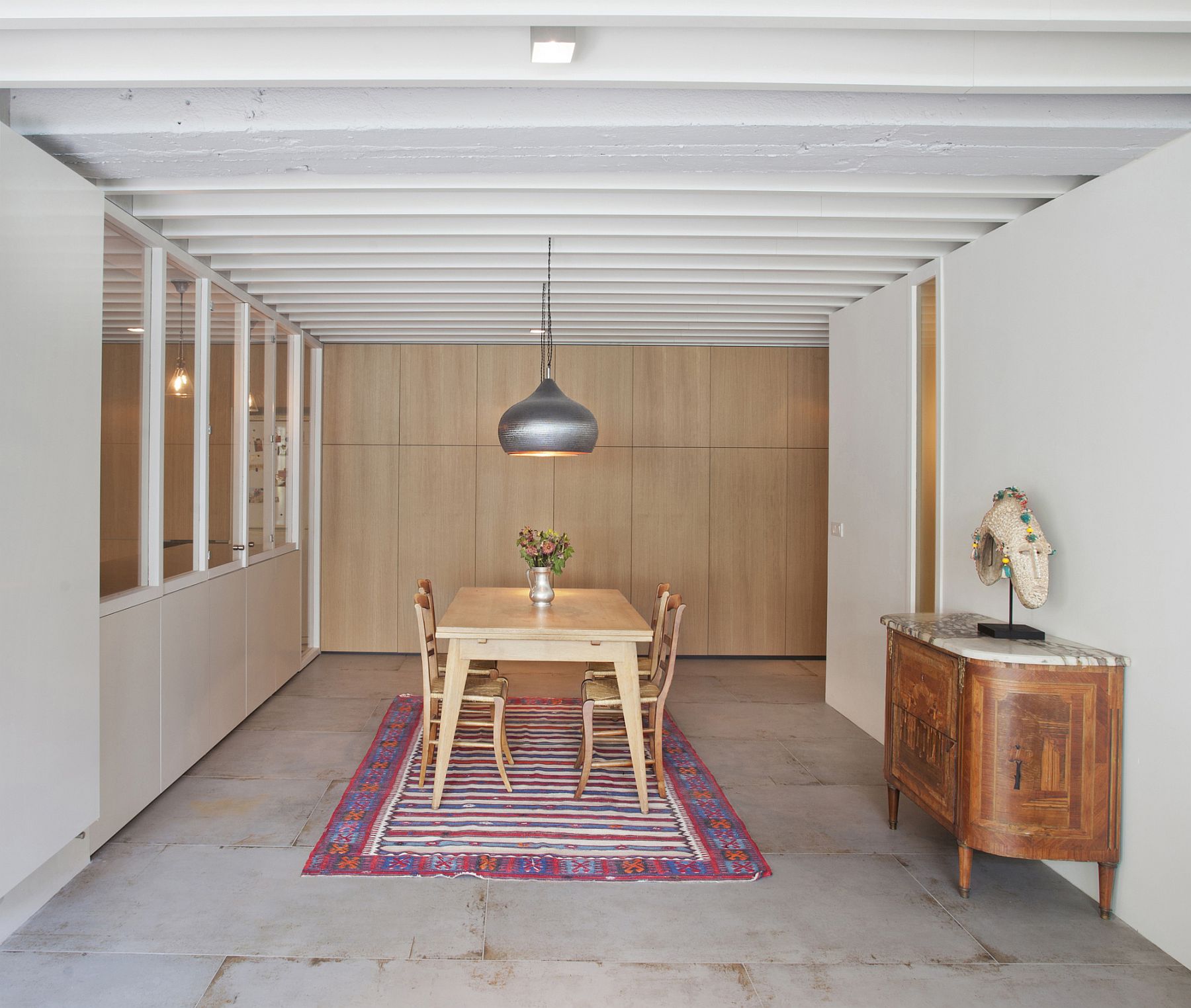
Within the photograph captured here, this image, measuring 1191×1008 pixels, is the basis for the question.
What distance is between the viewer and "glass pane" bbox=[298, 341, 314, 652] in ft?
22.9

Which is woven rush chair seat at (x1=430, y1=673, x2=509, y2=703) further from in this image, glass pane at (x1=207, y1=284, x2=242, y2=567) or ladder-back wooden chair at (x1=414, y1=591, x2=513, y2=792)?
glass pane at (x1=207, y1=284, x2=242, y2=567)

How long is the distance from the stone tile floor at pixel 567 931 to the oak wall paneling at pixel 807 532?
3.55 metres

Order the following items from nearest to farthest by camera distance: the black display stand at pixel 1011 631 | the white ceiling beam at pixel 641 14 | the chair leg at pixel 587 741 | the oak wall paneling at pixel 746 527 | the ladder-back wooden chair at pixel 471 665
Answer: the white ceiling beam at pixel 641 14 → the black display stand at pixel 1011 631 → the chair leg at pixel 587 741 → the ladder-back wooden chair at pixel 471 665 → the oak wall paneling at pixel 746 527

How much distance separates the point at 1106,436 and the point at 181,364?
432 cm

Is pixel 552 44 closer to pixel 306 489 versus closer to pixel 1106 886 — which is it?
pixel 1106 886

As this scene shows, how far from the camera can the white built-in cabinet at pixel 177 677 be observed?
3604 millimetres

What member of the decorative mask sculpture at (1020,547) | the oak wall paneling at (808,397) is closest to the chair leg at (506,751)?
the decorative mask sculpture at (1020,547)

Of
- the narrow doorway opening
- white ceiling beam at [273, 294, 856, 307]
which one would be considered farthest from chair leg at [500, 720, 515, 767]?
white ceiling beam at [273, 294, 856, 307]

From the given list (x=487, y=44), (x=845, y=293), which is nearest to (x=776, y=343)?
(x=845, y=293)

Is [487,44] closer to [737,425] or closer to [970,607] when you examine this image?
[970,607]

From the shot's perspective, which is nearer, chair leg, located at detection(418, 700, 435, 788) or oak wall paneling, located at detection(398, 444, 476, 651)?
chair leg, located at detection(418, 700, 435, 788)

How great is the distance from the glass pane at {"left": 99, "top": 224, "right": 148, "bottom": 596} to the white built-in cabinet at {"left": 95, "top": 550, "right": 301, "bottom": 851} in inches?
9.8

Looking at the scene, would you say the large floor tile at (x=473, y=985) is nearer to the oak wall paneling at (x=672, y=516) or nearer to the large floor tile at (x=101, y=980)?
the large floor tile at (x=101, y=980)

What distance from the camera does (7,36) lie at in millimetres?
2594
